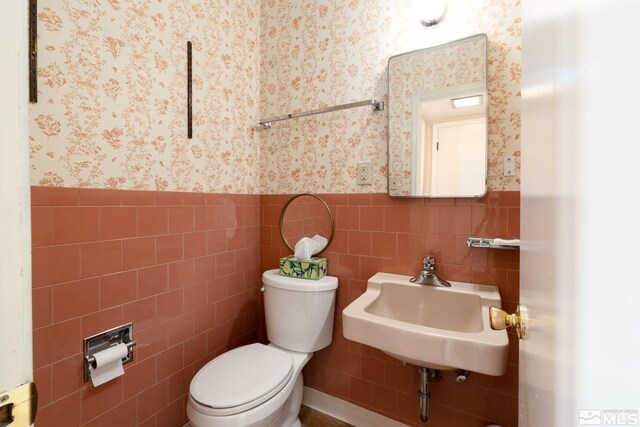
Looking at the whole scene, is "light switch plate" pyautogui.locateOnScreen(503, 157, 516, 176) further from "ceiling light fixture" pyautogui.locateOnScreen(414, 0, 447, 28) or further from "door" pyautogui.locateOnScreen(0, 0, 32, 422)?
"door" pyautogui.locateOnScreen(0, 0, 32, 422)

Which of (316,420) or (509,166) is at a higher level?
(509,166)

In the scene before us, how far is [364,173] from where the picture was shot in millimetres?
1344

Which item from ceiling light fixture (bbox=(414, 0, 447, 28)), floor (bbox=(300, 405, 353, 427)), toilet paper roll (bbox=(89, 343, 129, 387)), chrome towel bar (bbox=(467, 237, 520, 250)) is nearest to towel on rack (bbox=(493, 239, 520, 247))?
chrome towel bar (bbox=(467, 237, 520, 250))

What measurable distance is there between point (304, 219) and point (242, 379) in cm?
80

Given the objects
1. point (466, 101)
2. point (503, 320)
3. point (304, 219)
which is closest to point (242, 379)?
point (304, 219)

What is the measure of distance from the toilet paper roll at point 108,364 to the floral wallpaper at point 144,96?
23.2 inches

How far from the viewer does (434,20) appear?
45.1 inches

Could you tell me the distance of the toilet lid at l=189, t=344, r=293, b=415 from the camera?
3.08 ft

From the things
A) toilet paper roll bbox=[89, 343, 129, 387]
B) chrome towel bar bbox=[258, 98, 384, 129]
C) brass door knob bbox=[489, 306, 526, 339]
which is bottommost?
toilet paper roll bbox=[89, 343, 129, 387]

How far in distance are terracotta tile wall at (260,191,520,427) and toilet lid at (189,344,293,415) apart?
412 millimetres

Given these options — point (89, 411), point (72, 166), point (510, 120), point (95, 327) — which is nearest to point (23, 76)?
point (72, 166)

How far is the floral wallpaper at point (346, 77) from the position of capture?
1.06 meters

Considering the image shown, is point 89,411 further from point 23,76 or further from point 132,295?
point 23,76

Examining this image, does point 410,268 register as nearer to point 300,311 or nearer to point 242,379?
point 300,311
